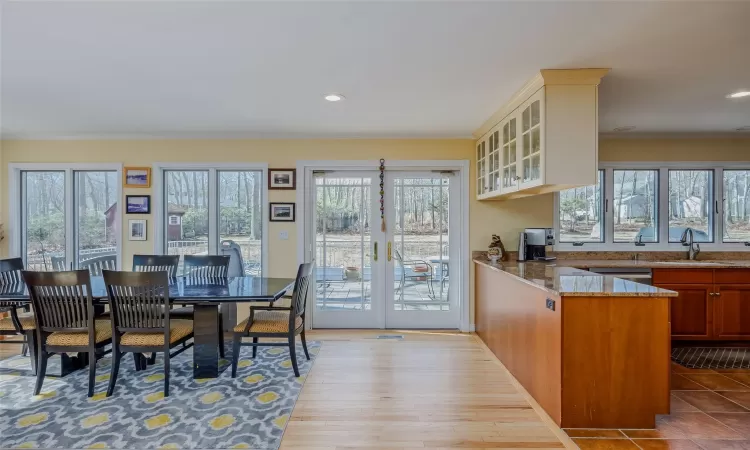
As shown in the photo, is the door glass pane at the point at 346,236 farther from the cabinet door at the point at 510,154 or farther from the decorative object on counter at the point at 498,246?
the cabinet door at the point at 510,154

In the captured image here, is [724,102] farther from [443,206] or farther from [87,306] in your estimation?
[87,306]

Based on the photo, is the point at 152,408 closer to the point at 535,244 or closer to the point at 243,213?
the point at 243,213

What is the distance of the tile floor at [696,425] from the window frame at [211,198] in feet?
11.6

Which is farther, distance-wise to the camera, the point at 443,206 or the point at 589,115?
the point at 443,206

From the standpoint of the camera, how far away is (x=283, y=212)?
4.50m

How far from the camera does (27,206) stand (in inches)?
183

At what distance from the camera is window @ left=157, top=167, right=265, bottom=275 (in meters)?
4.57

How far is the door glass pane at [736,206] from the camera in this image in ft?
14.6

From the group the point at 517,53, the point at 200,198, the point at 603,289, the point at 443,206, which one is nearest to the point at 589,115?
the point at 517,53

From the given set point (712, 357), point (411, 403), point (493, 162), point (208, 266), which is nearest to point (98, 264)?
point (208, 266)

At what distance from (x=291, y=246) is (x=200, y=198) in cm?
124

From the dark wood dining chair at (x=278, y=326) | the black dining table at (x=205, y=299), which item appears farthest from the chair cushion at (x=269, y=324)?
the black dining table at (x=205, y=299)

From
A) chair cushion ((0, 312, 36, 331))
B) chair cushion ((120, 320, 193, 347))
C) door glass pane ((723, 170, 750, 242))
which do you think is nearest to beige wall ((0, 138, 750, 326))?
door glass pane ((723, 170, 750, 242))

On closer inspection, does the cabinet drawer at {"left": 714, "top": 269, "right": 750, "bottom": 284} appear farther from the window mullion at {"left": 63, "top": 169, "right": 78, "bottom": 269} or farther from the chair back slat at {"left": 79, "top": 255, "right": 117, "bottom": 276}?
the window mullion at {"left": 63, "top": 169, "right": 78, "bottom": 269}
